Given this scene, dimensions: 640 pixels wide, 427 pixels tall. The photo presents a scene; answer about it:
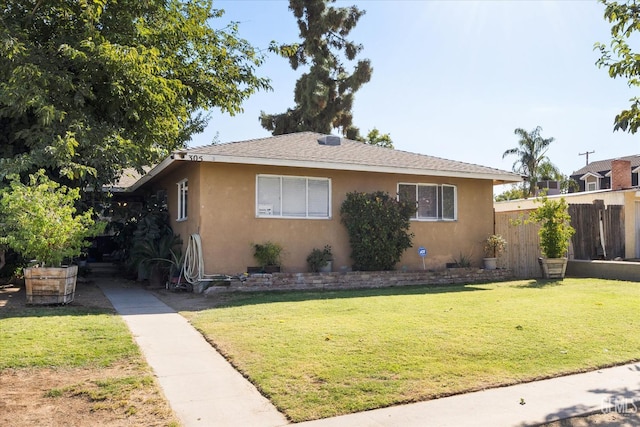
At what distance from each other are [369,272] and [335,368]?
7856 millimetres

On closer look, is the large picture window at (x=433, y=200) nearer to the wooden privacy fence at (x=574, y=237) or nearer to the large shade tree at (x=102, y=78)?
the wooden privacy fence at (x=574, y=237)

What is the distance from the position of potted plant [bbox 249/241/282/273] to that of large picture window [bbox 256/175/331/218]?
2.69ft

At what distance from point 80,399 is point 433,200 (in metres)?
12.3

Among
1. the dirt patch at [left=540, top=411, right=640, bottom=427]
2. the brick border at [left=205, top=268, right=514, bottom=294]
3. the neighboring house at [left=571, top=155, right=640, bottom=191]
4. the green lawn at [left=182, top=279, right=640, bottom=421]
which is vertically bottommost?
the dirt patch at [left=540, top=411, right=640, bottom=427]

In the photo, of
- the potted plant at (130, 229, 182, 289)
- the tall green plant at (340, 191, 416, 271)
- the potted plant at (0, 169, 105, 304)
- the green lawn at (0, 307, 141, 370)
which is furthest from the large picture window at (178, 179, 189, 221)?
the green lawn at (0, 307, 141, 370)

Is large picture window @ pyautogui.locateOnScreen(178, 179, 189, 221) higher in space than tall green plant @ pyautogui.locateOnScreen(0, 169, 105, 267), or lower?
higher

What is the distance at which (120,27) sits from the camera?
43.9ft

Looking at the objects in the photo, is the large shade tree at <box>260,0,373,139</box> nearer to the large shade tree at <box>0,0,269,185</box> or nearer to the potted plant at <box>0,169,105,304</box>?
the large shade tree at <box>0,0,269,185</box>

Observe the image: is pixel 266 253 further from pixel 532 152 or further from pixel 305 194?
pixel 532 152

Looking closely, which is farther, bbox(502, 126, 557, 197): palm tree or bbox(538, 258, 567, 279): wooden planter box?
bbox(502, 126, 557, 197): palm tree

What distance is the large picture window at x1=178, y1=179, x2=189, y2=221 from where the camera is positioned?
14.0m

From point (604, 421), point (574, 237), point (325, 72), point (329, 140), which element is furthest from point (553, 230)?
point (325, 72)

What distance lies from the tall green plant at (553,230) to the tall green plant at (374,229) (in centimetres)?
386

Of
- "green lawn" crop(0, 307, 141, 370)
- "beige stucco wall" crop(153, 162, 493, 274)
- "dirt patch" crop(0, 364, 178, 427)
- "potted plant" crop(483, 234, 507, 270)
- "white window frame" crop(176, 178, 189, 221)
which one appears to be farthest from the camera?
"potted plant" crop(483, 234, 507, 270)
